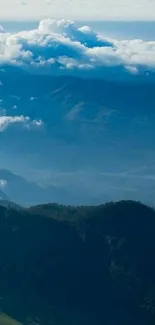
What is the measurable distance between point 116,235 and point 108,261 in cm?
669

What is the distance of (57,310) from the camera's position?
5231 inches

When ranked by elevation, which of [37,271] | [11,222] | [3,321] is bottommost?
[3,321]

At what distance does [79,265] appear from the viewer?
476ft

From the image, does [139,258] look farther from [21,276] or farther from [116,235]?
[21,276]

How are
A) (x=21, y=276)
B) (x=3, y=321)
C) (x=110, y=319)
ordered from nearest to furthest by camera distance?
(x=3, y=321)
(x=110, y=319)
(x=21, y=276)

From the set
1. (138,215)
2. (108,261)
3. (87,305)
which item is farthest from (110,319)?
(138,215)

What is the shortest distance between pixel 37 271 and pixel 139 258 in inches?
782

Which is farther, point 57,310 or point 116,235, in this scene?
Result: point 116,235

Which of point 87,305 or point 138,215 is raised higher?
point 138,215

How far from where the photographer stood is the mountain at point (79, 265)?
5256 inches

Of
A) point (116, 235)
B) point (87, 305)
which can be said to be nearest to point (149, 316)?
point (87, 305)

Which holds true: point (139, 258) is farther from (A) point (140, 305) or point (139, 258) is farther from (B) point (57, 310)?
(B) point (57, 310)

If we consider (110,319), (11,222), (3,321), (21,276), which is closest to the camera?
(3,321)

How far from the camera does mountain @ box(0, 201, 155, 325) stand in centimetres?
13350
